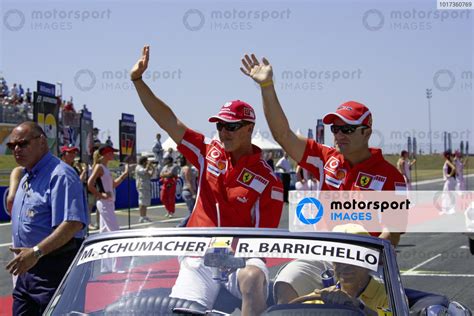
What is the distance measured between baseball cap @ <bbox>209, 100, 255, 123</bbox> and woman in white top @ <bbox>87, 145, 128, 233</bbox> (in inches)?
251

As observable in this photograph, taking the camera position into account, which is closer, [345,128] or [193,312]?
[193,312]

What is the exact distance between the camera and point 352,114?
509cm

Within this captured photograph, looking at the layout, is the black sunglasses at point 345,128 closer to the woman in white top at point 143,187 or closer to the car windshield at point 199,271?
the car windshield at point 199,271

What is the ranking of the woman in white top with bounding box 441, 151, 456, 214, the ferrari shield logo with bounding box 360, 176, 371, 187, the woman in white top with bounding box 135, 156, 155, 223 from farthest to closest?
the woman in white top with bounding box 441, 151, 456, 214, the woman in white top with bounding box 135, 156, 155, 223, the ferrari shield logo with bounding box 360, 176, 371, 187

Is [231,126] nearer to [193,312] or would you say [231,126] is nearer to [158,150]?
[193,312]

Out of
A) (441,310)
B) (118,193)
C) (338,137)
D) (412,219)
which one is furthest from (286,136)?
(118,193)

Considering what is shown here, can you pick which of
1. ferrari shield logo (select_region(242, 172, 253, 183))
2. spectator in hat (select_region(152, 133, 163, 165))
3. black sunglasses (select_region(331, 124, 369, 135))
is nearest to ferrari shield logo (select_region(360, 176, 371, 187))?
black sunglasses (select_region(331, 124, 369, 135))

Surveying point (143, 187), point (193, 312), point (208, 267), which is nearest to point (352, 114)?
point (208, 267)

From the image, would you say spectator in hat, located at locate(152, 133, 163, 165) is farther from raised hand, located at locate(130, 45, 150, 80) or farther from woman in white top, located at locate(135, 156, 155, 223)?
raised hand, located at locate(130, 45, 150, 80)

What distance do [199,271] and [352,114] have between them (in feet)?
6.12

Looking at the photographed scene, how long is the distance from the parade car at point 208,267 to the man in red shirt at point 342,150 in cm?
147

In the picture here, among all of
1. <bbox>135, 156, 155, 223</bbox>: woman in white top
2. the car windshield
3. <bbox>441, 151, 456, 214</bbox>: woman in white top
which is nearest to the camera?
the car windshield

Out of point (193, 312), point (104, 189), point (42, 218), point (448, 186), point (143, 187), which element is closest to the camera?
point (193, 312)

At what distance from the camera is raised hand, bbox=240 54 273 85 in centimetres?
526
